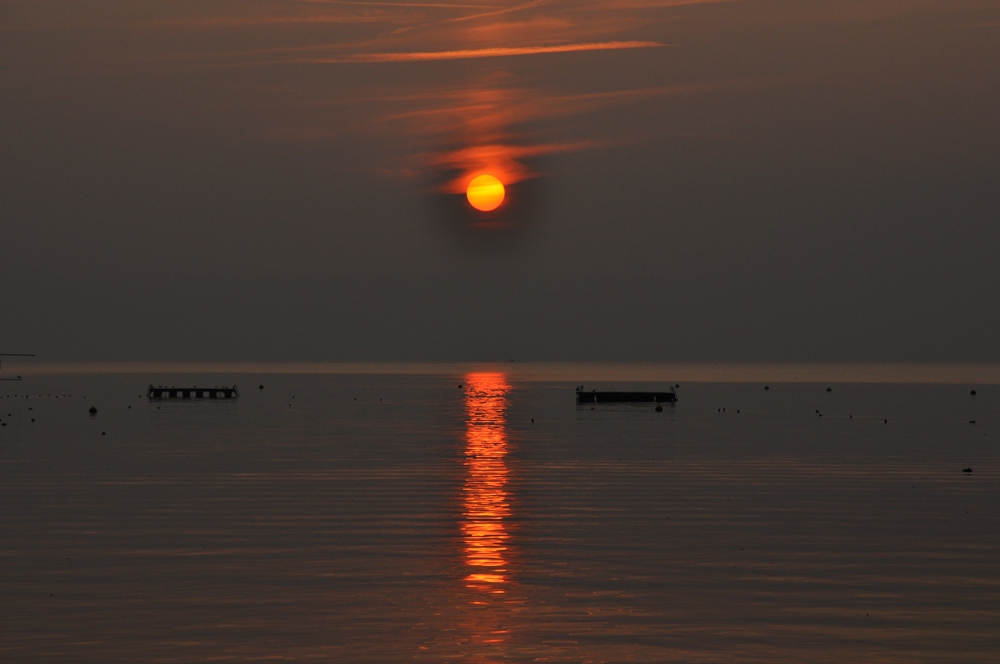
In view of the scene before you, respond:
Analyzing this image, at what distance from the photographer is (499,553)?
1310 inches

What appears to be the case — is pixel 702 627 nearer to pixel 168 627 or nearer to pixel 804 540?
pixel 168 627

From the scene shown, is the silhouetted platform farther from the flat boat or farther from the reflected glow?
the reflected glow

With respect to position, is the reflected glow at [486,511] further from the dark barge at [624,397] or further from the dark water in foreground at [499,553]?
the dark barge at [624,397]

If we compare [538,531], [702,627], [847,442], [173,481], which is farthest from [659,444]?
[702,627]

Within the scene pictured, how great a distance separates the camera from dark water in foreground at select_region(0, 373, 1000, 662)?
23.0m

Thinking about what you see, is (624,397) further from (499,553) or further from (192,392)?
(499,553)

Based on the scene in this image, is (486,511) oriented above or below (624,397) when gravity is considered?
below

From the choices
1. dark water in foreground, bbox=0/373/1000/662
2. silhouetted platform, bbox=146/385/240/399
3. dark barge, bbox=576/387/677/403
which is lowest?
dark water in foreground, bbox=0/373/1000/662

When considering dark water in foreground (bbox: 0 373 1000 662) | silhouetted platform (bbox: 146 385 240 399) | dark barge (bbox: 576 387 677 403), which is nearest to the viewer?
dark water in foreground (bbox: 0 373 1000 662)

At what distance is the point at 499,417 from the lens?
120375 mm

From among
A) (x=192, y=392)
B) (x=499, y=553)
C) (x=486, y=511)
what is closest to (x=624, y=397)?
(x=192, y=392)

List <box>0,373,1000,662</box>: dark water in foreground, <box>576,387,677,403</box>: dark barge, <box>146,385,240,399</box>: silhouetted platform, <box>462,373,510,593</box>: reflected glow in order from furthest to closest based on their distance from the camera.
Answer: <box>146,385,240,399</box>: silhouetted platform → <box>576,387,677,403</box>: dark barge → <box>462,373,510,593</box>: reflected glow → <box>0,373,1000,662</box>: dark water in foreground

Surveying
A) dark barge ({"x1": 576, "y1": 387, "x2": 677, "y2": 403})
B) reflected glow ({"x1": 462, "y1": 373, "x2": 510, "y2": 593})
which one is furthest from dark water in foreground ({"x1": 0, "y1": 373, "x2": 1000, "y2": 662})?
dark barge ({"x1": 576, "y1": 387, "x2": 677, "y2": 403})

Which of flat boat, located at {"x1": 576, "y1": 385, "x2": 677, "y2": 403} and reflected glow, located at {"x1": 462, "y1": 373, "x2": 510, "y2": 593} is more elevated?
flat boat, located at {"x1": 576, "y1": 385, "x2": 677, "y2": 403}
